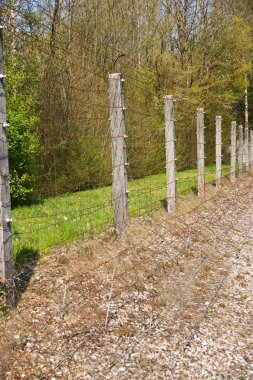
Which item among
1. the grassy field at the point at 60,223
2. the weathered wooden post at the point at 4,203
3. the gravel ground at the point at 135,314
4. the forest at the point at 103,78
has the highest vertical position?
the forest at the point at 103,78

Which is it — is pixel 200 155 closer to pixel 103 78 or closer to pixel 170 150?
pixel 170 150

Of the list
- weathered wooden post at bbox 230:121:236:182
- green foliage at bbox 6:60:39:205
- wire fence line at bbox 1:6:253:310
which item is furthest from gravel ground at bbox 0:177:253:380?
weathered wooden post at bbox 230:121:236:182

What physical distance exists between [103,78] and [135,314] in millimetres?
14504

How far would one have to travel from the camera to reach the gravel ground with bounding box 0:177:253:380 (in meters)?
3.58

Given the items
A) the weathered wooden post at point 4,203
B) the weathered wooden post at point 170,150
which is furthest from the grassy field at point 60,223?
the weathered wooden post at point 4,203

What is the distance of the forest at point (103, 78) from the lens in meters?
12.8

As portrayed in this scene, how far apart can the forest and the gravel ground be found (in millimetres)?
4136

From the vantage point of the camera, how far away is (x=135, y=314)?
4578 millimetres

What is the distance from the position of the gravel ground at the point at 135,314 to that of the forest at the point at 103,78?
414 cm

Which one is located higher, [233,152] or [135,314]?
[233,152]

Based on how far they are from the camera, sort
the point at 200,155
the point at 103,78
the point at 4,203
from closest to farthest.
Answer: the point at 4,203 → the point at 200,155 → the point at 103,78

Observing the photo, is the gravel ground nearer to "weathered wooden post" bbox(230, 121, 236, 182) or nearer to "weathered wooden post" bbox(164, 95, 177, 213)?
"weathered wooden post" bbox(164, 95, 177, 213)

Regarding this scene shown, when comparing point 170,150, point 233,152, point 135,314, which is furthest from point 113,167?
point 233,152

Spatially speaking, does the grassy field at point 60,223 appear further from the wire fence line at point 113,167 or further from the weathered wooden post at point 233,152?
the weathered wooden post at point 233,152
